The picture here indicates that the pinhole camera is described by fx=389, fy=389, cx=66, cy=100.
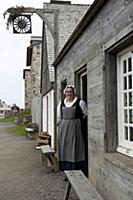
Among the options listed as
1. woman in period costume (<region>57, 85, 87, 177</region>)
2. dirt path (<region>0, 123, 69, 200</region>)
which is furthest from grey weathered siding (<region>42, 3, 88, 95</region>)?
woman in period costume (<region>57, 85, 87, 177</region>)

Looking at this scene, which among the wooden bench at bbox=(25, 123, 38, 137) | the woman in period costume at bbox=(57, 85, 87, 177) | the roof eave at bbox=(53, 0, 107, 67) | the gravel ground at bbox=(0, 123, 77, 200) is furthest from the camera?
the wooden bench at bbox=(25, 123, 38, 137)

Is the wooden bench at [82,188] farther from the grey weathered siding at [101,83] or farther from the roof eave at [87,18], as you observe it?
the roof eave at [87,18]

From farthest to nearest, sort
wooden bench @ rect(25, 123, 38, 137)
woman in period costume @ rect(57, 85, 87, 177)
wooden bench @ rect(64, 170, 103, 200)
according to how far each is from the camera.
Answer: wooden bench @ rect(25, 123, 38, 137) < woman in period costume @ rect(57, 85, 87, 177) < wooden bench @ rect(64, 170, 103, 200)

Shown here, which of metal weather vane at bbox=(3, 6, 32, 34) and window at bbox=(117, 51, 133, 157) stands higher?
metal weather vane at bbox=(3, 6, 32, 34)

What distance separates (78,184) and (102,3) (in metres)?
2.51

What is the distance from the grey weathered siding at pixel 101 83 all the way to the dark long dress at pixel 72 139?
2.07 ft

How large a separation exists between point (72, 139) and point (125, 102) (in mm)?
2323

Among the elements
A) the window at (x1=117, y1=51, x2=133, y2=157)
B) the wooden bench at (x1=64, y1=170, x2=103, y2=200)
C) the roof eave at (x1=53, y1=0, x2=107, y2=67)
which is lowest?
the wooden bench at (x1=64, y1=170, x2=103, y2=200)

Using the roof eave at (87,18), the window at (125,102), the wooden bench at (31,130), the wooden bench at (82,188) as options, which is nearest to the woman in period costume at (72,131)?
the roof eave at (87,18)

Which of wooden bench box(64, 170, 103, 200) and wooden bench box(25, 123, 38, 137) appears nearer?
wooden bench box(64, 170, 103, 200)

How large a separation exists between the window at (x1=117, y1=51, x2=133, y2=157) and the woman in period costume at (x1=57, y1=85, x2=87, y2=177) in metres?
1.96

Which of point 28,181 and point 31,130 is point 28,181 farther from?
point 31,130

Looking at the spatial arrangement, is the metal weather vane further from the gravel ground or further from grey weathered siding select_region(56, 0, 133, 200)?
grey weathered siding select_region(56, 0, 133, 200)

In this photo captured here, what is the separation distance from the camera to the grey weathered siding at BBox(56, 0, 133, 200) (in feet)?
15.1
